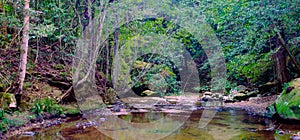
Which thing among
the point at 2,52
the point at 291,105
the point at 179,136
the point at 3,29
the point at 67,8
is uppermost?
the point at 67,8

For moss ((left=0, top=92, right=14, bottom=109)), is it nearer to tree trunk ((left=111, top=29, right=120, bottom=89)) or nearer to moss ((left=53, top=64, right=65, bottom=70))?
moss ((left=53, top=64, right=65, bottom=70))

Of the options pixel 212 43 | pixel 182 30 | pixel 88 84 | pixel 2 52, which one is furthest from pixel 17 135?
pixel 212 43

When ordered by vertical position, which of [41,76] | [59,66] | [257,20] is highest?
[257,20]

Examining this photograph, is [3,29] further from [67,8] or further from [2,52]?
[67,8]

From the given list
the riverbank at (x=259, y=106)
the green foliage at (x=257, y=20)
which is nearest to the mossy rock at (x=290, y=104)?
the riverbank at (x=259, y=106)

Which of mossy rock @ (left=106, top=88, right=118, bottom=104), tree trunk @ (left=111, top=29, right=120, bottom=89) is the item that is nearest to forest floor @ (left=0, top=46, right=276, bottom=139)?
mossy rock @ (left=106, top=88, right=118, bottom=104)

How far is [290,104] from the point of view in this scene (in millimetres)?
6520

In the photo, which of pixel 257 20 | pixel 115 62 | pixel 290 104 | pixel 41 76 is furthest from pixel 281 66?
pixel 41 76

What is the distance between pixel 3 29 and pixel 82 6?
13.1 ft

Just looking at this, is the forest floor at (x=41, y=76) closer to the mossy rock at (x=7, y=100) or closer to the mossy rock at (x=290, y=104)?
the mossy rock at (x=7, y=100)

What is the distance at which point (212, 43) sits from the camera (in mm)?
15820

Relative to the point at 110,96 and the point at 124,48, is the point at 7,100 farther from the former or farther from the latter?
the point at 124,48

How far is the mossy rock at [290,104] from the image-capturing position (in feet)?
20.7

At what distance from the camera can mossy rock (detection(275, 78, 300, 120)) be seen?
20.7 feet
